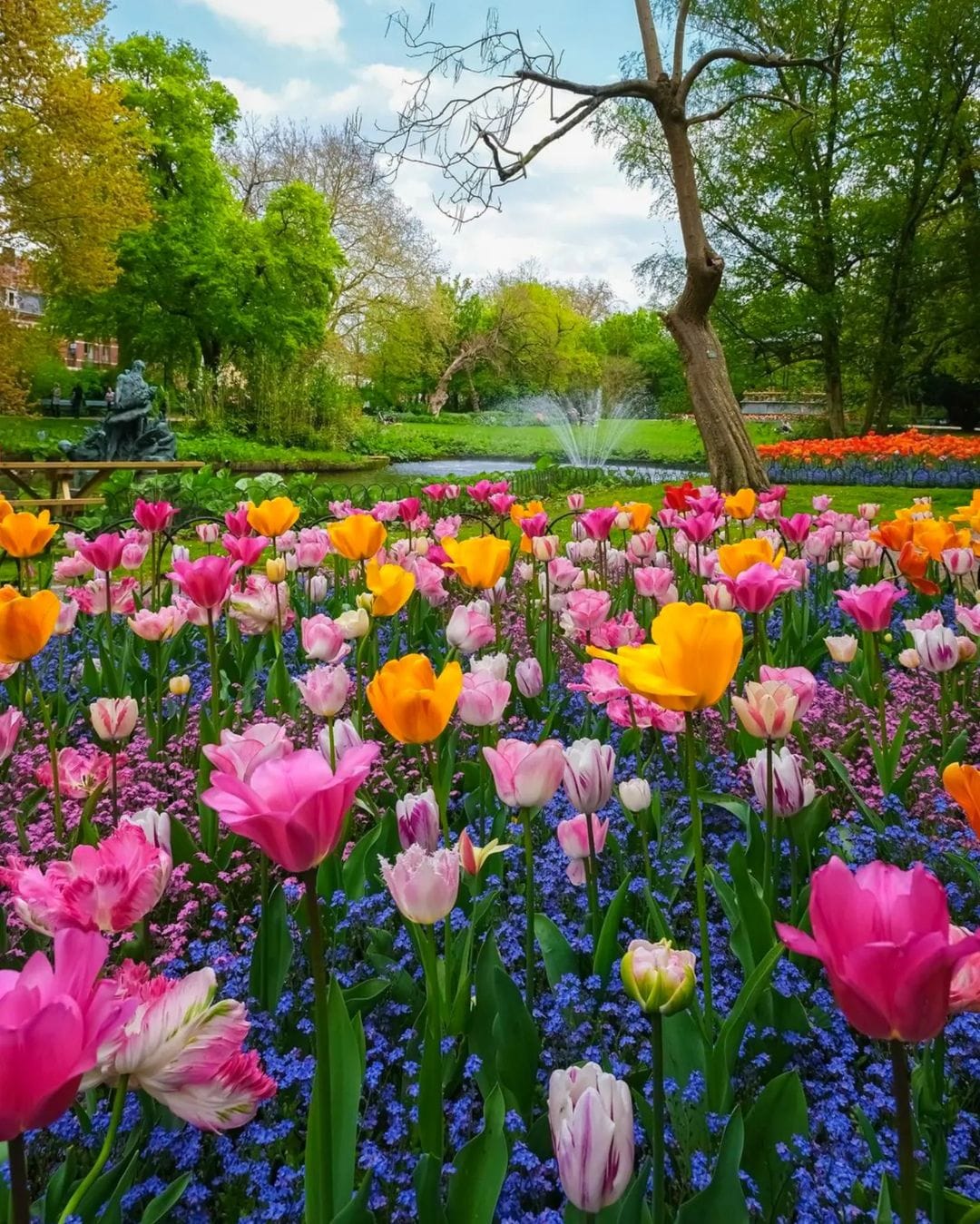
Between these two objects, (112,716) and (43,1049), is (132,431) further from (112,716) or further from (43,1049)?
(43,1049)

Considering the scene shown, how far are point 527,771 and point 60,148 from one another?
19703mm

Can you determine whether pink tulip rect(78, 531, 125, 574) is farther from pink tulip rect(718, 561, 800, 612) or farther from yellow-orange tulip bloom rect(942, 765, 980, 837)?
yellow-orange tulip bloom rect(942, 765, 980, 837)

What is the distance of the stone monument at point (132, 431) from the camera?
10852 millimetres

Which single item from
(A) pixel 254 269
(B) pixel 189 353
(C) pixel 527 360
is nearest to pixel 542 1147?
(A) pixel 254 269

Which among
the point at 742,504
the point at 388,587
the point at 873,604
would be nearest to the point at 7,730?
the point at 388,587

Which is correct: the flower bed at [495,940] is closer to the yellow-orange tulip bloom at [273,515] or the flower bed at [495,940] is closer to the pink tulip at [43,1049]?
the pink tulip at [43,1049]

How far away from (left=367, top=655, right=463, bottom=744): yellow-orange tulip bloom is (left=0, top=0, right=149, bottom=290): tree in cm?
1907

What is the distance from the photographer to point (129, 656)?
2.67 meters

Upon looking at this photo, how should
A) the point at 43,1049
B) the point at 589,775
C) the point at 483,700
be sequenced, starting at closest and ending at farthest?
1. the point at 43,1049
2. the point at 589,775
3. the point at 483,700

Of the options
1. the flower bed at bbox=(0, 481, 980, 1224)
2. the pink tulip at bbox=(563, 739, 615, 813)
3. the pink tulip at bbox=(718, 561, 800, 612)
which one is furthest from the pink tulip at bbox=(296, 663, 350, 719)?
the pink tulip at bbox=(718, 561, 800, 612)

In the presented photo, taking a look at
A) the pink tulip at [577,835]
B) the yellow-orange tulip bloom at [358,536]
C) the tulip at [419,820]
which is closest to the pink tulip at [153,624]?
the yellow-orange tulip bloom at [358,536]

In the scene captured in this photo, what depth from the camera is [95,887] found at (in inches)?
34.4

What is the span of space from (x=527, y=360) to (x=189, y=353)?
26768 mm

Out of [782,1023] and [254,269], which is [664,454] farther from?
[782,1023]
